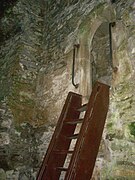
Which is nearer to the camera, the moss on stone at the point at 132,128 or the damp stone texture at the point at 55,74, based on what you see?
the moss on stone at the point at 132,128

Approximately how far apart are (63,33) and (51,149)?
202 cm

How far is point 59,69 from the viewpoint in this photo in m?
3.53

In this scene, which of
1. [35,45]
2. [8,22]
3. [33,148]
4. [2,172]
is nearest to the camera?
[2,172]

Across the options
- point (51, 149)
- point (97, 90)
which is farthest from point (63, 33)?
point (51, 149)

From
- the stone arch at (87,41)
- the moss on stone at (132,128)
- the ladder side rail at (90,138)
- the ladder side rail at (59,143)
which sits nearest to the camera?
the ladder side rail at (90,138)

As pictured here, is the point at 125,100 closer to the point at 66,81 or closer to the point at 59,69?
the point at 66,81

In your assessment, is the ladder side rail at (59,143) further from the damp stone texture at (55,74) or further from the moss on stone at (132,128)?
the moss on stone at (132,128)

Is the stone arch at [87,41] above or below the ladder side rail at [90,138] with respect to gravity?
above

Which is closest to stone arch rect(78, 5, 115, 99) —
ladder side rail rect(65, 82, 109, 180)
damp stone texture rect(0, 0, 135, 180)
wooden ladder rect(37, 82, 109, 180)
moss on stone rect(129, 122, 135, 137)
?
damp stone texture rect(0, 0, 135, 180)

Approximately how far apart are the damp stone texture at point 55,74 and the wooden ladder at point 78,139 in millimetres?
219

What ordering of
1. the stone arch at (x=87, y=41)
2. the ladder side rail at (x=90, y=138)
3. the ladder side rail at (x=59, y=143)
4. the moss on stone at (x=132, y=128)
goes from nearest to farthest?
1. the ladder side rail at (x=90, y=138)
2. the moss on stone at (x=132, y=128)
3. the ladder side rail at (x=59, y=143)
4. the stone arch at (x=87, y=41)

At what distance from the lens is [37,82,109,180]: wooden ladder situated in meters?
2.03

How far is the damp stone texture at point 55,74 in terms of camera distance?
236 centimetres

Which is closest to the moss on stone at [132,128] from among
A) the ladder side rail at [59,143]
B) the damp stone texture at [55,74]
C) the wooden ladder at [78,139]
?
the damp stone texture at [55,74]
